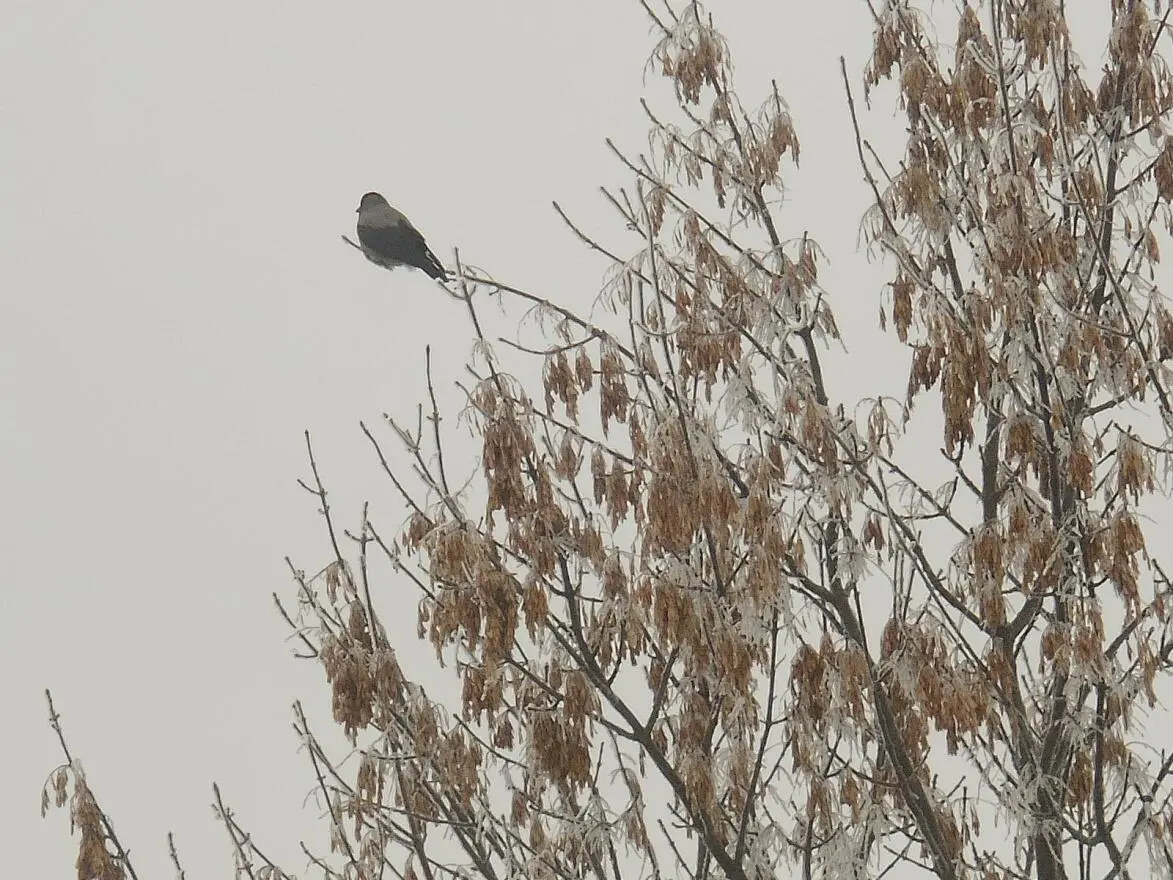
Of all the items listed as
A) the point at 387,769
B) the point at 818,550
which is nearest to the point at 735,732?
the point at 818,550

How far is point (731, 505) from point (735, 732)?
727mm

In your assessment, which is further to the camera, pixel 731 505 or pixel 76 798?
pixel 76 798

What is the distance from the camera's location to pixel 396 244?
6.92 metres

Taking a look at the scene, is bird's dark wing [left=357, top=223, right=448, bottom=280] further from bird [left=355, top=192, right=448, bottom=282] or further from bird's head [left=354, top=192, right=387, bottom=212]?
bird's head [left=354, top=192, right=387, bottom=212]

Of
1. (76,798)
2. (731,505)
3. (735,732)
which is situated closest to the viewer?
(731,505)

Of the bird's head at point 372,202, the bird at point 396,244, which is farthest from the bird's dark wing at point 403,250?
the bird's head at point 372,202

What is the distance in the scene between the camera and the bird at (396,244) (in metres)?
6.90

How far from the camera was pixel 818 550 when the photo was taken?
398 cm

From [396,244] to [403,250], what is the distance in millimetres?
57

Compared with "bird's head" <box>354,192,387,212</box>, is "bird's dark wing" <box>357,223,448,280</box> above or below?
below

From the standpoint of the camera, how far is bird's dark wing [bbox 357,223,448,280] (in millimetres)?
6895

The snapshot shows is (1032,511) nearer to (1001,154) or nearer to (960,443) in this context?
(960,443)

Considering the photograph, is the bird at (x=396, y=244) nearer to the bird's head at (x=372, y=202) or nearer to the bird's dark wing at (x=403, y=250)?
the bird's dark wing at (x=403, y=250)

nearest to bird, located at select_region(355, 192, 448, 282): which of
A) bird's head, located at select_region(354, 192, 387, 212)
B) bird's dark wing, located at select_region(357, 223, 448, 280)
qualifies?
bird's dark wing, located at select_region(357, 223, 448, 280)
